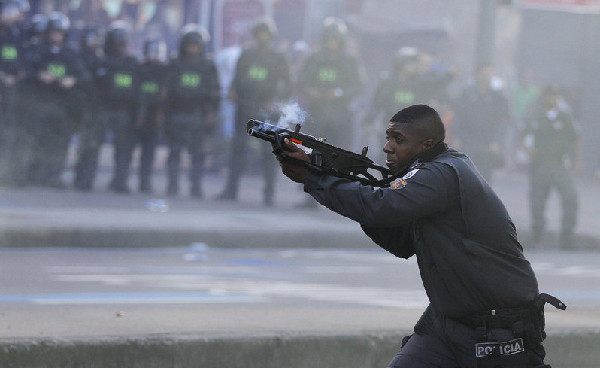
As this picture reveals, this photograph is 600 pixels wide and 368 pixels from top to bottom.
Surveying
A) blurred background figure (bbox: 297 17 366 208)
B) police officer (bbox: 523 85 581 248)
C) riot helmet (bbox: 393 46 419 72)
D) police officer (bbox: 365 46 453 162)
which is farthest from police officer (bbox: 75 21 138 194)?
police officer (bbox: 523 85 581 248)

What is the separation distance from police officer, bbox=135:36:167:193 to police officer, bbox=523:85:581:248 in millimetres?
4587

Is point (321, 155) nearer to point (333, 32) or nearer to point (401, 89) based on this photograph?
point (333, 32)

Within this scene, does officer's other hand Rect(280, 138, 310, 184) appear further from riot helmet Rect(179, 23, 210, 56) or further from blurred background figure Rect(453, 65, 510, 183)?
blurred background figure Rect(453, 65, 510, 183)

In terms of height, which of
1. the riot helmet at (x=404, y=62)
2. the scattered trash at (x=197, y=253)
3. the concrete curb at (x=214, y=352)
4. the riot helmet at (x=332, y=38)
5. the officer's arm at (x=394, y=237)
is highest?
the riot helmet at (x=332, y=38)

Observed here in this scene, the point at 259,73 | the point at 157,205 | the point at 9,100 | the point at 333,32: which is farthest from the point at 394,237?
the point at 9,100

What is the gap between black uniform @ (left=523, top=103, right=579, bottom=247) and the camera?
14227 mm

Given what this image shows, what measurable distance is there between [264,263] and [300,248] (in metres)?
1.45

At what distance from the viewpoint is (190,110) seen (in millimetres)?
16219

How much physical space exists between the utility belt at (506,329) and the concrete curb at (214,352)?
5.43 ft

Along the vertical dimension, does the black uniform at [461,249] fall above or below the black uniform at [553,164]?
above

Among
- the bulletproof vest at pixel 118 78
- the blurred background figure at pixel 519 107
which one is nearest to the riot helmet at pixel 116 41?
the bulletproof vest at pixel 118 78

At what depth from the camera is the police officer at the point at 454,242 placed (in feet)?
14.9

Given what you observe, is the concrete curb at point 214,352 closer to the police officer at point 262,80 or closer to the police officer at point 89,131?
the police officer at point 262,80

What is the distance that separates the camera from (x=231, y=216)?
47.4ft
